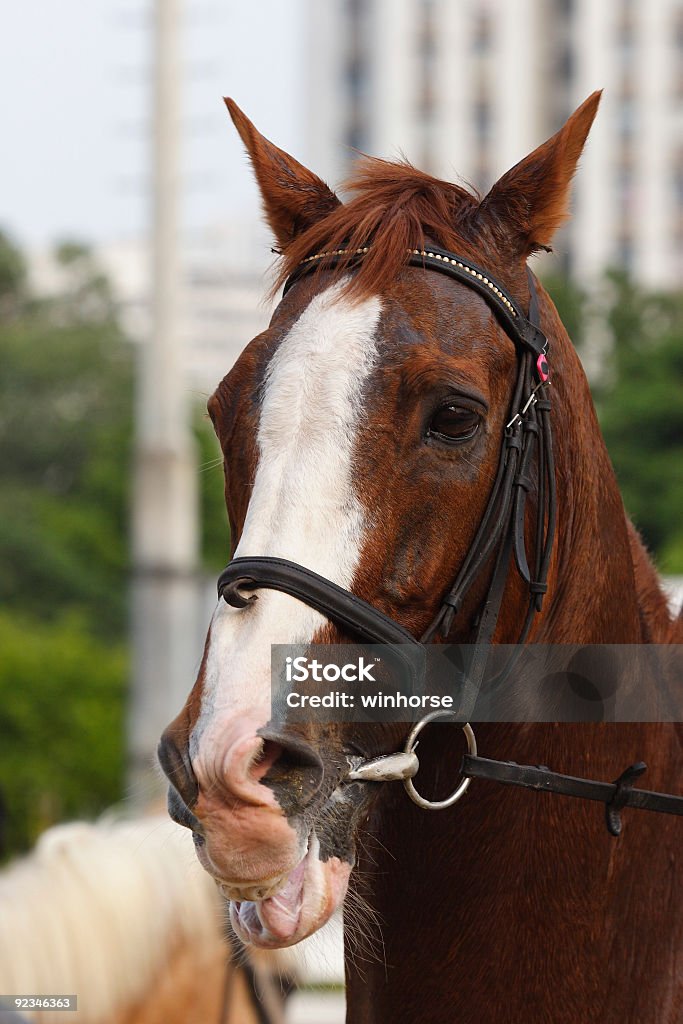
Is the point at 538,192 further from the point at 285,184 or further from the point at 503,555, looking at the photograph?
the point at 503,555

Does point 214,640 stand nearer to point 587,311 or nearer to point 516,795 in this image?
point 516,795

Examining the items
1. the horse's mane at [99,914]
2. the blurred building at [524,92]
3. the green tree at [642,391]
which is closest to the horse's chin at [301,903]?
the horse's mane at [99,914]

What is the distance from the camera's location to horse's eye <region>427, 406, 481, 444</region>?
7.22 ft

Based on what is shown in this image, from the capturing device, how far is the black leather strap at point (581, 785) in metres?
2.32

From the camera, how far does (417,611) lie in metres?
2.18

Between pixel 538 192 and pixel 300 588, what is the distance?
38.5 inches

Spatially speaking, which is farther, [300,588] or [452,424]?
[452,424]

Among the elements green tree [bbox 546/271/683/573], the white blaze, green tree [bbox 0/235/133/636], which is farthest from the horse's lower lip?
green tree [bbox 0/235/133/636]

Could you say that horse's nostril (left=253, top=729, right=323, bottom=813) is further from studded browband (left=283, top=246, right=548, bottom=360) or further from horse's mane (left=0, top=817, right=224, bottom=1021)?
horse's mane (left=0, top=817, right=224, bottom=1021)

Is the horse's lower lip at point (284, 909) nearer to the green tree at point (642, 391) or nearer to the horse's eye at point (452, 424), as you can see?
the horse's eye at point (452, 424)

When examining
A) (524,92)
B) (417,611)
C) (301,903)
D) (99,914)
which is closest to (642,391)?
(99,914)

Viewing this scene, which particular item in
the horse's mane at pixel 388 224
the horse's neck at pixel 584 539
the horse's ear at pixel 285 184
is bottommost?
the horse's neck at pixel 584 539

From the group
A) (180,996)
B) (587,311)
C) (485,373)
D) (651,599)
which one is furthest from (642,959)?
(587,311)

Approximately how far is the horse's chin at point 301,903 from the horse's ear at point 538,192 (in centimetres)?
123
